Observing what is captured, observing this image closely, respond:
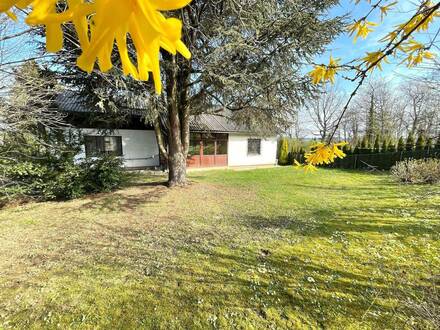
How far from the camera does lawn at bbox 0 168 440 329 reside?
2.53 m

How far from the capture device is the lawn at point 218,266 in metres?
2.53

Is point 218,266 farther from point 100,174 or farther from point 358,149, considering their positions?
point 358,149

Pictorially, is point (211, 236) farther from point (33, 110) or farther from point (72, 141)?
point (72, 141)

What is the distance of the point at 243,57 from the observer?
24.4 ft

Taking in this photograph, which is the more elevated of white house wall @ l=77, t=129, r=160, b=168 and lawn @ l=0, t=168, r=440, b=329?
white house wall @ l=77, t=129, r=160, b=168

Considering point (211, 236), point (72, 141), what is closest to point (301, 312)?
point (211, 236)

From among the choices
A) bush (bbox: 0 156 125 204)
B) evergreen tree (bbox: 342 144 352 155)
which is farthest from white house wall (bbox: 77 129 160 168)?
evergreen tree (bbox: 342 144 352 155)

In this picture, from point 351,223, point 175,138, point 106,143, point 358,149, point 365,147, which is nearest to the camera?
point 351,223

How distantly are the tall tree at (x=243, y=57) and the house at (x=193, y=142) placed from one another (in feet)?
12.0

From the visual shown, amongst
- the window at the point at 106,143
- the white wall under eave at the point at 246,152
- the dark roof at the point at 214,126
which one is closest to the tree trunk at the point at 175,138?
the window at the point at 106,143

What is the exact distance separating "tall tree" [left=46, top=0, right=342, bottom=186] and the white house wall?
20.6 ft

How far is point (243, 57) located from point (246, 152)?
12.8 m

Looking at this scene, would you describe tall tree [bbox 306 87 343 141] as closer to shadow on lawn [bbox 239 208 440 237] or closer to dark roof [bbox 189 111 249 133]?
dark roof [bbox 189 111 249 133]

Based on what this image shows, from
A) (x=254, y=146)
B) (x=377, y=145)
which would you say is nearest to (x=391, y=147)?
(x=377, y=145)
